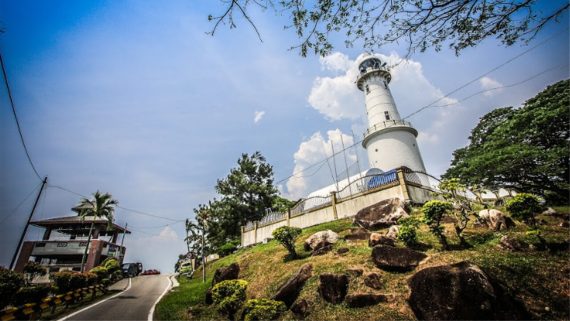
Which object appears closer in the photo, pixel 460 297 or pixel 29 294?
pixel 460 297

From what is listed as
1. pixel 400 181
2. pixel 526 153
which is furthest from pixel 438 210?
pixel 526 153

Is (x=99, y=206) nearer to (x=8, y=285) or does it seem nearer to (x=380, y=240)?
(x=8, y=285)

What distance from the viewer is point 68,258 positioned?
3488cm

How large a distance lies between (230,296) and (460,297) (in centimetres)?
759

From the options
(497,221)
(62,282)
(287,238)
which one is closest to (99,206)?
(62,282)

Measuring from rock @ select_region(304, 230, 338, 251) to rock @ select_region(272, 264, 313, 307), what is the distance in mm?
3132

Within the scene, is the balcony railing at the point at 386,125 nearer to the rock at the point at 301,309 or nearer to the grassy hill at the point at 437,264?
the grassy hill at the point at 437,264

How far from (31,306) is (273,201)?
2737cm

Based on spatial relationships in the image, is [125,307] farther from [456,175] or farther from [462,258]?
[456,175]

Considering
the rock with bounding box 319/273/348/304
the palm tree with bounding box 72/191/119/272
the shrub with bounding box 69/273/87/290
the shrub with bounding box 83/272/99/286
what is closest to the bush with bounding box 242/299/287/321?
the rock with bounding box 319/273/348/304

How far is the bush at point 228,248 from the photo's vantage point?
2898 centimetres

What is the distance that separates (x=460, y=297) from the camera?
223 inches

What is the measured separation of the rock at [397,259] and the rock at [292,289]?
2746mm

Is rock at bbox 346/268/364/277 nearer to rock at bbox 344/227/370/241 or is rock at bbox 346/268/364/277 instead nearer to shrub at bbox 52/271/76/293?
rock at bbox 344/227/370/241
